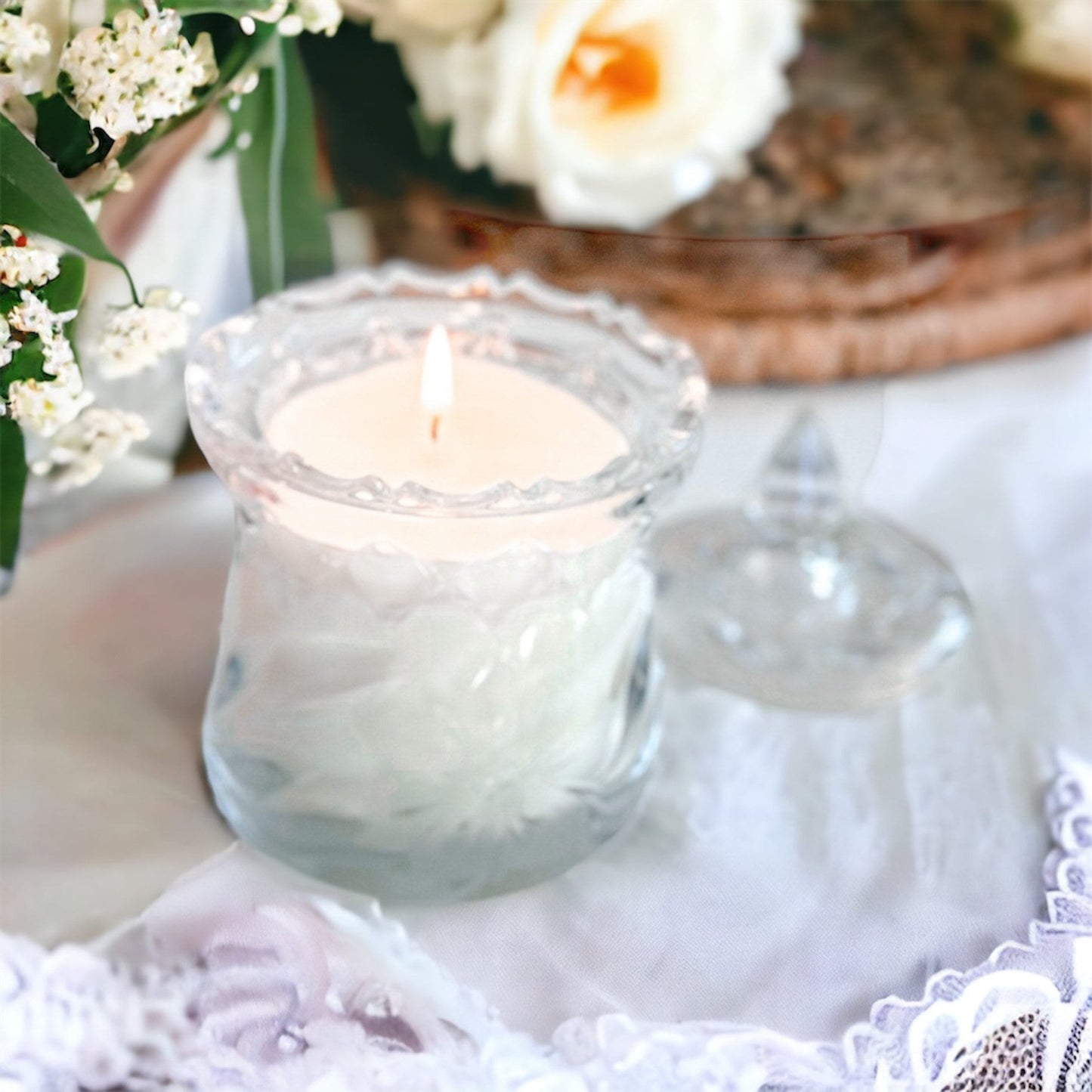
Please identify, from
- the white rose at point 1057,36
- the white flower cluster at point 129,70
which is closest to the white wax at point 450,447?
the white flower cluster at point 129,70

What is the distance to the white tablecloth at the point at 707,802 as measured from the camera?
43 centimetres

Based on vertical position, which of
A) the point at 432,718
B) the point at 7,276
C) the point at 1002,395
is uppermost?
the point at 7,276

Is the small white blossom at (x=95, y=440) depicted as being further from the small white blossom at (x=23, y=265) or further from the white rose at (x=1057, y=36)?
the white rose at (x=1057, y=36)

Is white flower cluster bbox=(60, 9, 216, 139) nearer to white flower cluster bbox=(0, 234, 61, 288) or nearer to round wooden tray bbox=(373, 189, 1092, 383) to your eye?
white flower cluster bbox=(0, 234, 61, 288)

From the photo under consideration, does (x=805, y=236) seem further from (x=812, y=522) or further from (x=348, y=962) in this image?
(x=348, y=962)

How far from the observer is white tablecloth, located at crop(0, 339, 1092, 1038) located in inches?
16.8

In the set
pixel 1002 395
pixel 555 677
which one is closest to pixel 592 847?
pixel 555 677

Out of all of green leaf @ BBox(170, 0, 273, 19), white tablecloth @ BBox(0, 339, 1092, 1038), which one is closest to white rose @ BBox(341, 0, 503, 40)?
green leaf @ BBox(170, 0, 273, 19)

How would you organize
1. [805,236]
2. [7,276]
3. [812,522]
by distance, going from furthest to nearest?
1. [812,522]
2. [805,236]
3. [7,276]

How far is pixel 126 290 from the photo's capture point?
0.60m

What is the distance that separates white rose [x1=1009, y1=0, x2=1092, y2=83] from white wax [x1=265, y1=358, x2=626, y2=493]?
295mm

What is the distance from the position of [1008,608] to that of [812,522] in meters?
0.10

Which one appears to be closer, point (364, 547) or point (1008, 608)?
point (364, 547)

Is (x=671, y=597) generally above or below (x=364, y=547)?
below
